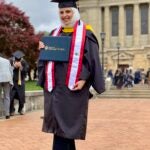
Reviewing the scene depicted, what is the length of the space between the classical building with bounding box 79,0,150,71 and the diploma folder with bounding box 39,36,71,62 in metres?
59.8

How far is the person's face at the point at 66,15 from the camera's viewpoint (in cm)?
631

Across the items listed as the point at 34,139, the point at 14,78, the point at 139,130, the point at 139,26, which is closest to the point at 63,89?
the point at 34,139

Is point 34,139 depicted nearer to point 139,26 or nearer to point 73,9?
point 73,9

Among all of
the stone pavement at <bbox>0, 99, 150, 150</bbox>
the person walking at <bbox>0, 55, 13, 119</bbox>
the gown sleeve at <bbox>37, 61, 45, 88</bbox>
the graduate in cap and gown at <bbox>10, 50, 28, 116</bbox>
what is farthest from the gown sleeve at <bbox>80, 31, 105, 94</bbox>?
the graduate in cap and gown at <bbox>10, 50, 28, 116</bbox>

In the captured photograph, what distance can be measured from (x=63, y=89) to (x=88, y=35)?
69 centimetres

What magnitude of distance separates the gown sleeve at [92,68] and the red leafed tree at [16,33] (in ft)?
189

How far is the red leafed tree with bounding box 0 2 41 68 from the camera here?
63688 mm

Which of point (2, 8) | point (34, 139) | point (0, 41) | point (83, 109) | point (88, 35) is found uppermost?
point (2, 8)

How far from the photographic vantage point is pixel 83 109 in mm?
6156

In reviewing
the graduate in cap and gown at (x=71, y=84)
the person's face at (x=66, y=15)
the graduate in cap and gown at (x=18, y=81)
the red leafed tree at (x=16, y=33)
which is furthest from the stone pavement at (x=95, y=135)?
the red leafed tree at (x=16, y=33)

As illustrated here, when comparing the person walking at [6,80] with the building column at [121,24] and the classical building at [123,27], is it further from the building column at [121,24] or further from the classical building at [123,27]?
the building column at [121,24]

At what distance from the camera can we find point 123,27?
7000cm

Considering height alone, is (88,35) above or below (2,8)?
below

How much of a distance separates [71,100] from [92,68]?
1.42ft
